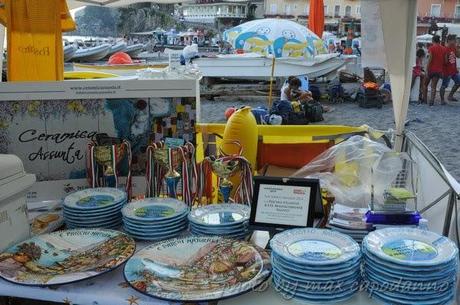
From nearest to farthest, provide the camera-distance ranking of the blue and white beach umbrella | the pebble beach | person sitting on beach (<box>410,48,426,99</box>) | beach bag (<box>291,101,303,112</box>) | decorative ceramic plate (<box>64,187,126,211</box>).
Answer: decorative ceramic plate (<box>64,187,126,211</box>) < the blue and white beach umbrella < the pebble beach < beach bag (<box>291,101,303,112</box>) < person sitting on beach (<box>410,48,426,99</box>)

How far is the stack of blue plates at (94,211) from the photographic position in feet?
5.55

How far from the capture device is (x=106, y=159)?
1.91 meters

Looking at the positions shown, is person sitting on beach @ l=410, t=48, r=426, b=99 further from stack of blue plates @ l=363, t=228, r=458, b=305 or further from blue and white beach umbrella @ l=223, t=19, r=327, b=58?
stack of blue plates @ l=363, t=228, r=458, b=305

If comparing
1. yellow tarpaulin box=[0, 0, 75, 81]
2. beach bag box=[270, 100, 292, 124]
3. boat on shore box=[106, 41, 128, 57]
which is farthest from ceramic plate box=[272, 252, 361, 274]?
boat on shore box=[106, 41, 128, 57]

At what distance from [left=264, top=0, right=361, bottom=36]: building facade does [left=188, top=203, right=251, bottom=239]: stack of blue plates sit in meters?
37.1

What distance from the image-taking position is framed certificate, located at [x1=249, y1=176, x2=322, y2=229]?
1542 millimetres

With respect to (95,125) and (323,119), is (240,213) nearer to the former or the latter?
(95,125)

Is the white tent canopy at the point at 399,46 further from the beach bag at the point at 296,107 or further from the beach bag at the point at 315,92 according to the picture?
the beach bag at the point at 315,92

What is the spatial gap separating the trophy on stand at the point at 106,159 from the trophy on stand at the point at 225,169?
41 centimetres

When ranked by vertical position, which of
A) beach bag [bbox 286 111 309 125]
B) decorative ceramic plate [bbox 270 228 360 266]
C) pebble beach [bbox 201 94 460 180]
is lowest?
pebble beach [bbox 201 94 460 180]

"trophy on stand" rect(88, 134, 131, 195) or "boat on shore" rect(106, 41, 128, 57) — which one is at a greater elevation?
"boat on shore" rect(106, 41, 128, 57)

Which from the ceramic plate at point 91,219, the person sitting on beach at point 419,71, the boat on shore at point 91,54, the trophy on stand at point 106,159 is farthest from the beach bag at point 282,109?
the boat on shore at point 91,54

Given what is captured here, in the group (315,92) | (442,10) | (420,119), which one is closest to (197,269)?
(420,119)

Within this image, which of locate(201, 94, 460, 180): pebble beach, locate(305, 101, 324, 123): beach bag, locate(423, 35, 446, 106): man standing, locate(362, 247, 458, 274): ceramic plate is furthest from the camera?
locate(423, 35, 446, 106): man standing
